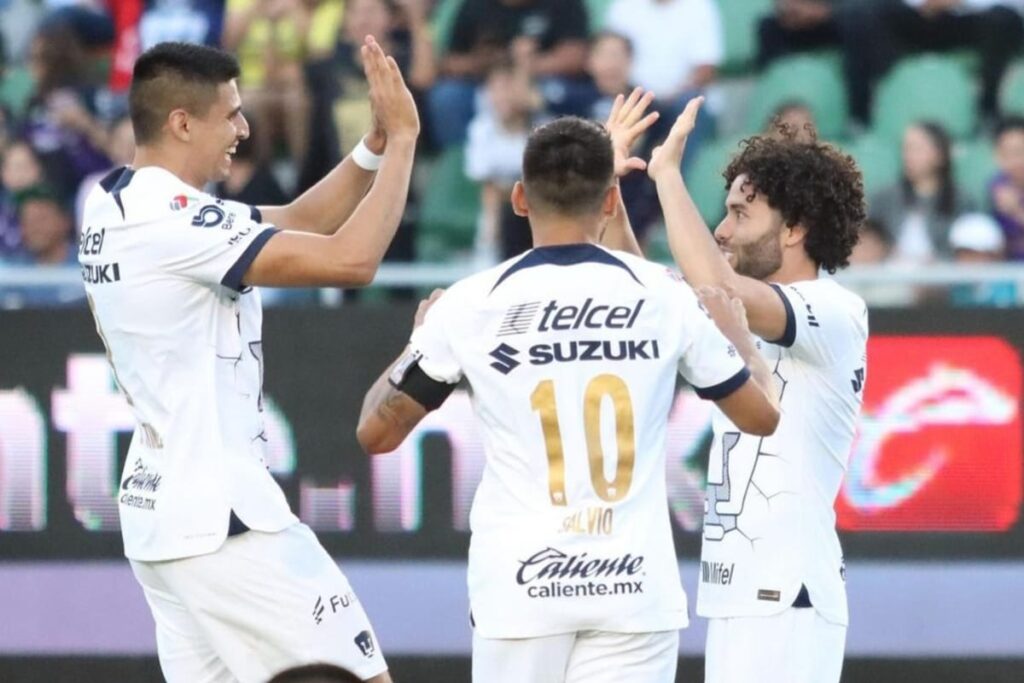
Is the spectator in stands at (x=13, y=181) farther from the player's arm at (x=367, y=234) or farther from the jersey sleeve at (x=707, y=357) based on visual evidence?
the jersey sleeve at (x=707, y=357)

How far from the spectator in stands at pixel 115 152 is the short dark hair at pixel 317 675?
704cm

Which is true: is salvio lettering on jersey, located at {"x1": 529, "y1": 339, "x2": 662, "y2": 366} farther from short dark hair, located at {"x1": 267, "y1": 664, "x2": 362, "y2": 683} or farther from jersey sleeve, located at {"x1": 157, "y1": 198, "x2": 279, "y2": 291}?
short dark hair, located at {"x1": 267, "y1": 664, "x2": 362, "y2": 683}

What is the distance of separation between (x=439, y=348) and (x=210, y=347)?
36.3 inches

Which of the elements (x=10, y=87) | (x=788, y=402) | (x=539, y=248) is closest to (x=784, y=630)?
(x=788, y=402)

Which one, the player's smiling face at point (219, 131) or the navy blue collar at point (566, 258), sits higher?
the player's smiling face at point (219, 131)

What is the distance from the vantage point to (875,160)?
403 inches

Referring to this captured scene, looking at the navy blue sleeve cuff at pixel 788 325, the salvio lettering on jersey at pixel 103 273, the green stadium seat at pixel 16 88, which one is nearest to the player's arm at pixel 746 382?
the navy blue sleeve cuff at pixel 788 325

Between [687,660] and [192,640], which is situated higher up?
[192,640]

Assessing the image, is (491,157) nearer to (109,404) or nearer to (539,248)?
(109,404)

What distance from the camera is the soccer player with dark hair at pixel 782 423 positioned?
5.49 meters

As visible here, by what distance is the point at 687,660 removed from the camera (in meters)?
8.32

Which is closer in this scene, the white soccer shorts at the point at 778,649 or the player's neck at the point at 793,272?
the white soccer shorts at the point at 778,649

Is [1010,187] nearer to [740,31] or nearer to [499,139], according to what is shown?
[740,31]

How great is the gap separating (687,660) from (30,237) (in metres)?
4.24
